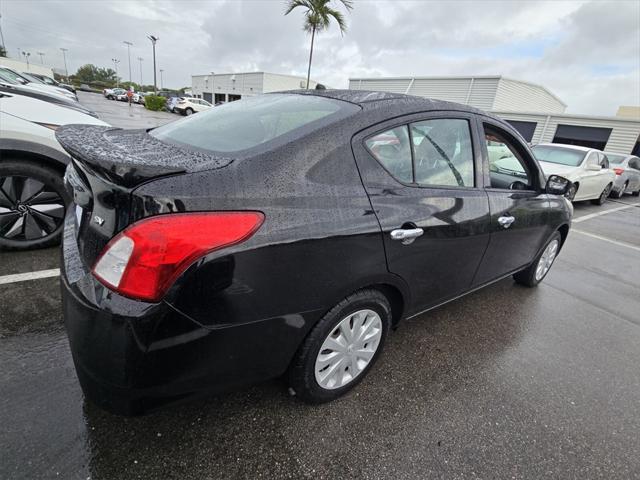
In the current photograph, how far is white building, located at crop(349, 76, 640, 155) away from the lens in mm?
19625

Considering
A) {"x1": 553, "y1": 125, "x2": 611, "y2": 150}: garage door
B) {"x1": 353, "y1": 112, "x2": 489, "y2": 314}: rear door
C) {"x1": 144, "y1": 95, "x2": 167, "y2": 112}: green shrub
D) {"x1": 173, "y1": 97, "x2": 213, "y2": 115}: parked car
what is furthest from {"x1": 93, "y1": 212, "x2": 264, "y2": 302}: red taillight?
{"x1": 144, "y1": 95, "x2": 167, "y2": 112}: green shrub

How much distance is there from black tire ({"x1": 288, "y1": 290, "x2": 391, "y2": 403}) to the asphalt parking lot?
110 millimetres

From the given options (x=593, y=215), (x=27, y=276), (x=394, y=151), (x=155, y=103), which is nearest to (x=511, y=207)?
(x=394, y=151)

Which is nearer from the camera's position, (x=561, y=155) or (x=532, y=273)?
(x=532, y=273)

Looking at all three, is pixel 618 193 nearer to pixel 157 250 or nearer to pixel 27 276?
pixel 157 250

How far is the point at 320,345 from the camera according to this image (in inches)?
66.3

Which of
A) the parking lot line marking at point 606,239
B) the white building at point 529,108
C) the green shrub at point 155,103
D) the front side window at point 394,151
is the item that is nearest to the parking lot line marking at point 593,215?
the parking lot line marking at point 606,239

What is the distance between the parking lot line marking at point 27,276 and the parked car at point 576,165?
865 centimetres

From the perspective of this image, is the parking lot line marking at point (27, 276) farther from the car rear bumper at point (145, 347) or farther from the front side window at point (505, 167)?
the front side window at point (505, 167)

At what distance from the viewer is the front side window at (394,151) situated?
1764mm

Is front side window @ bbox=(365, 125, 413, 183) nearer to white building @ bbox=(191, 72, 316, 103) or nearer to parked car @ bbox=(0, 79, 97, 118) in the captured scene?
parked car @ bbox=(0, 79, 97, 118)

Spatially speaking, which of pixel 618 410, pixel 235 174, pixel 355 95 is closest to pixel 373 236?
pixel 235 174

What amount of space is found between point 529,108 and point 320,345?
112 ft

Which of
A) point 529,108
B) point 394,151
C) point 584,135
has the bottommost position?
point 394,151
